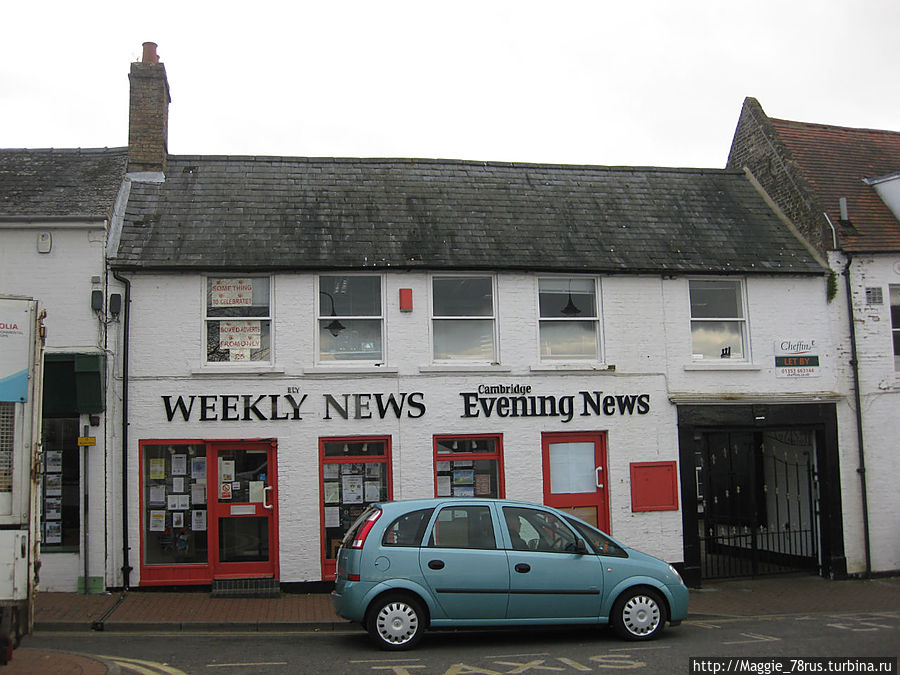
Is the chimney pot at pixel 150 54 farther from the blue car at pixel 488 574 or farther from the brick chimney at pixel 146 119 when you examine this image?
the blue car at pixel 488 574

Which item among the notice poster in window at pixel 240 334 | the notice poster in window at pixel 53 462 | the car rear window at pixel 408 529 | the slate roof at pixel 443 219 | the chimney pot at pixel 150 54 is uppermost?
the chimney pot at pixel 150 54

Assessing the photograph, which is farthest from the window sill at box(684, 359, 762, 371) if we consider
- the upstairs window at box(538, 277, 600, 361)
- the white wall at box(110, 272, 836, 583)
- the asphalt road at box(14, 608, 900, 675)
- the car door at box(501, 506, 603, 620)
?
the car door at box(501, 506, 603, 620)

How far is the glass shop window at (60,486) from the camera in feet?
40.9

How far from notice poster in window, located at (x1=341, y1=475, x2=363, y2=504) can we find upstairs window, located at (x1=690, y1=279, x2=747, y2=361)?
6028mm

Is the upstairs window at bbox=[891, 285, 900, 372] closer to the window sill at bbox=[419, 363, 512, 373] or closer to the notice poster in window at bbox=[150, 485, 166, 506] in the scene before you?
the window sill at bbox=[419, 363, 512, 373]

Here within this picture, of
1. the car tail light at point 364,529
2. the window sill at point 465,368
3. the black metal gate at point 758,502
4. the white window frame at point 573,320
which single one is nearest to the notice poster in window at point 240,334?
the window sill at point 465,368

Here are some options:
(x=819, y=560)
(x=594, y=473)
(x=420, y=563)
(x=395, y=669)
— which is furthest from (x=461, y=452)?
(x=819, y=560)

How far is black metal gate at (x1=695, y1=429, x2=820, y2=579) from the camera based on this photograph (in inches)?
586

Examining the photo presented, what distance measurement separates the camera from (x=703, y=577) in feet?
47.5

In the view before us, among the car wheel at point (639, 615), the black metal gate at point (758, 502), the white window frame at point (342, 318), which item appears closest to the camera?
the car wheel at point (639, 615)

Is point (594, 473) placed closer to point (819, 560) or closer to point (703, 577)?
point (703, 577)

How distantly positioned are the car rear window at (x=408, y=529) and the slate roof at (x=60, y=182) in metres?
6.85

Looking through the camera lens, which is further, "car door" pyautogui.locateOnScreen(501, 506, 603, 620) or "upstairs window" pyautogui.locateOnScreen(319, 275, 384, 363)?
"upstairs window" pyautogui.locateOnScreen(319, 275, 384, 363)

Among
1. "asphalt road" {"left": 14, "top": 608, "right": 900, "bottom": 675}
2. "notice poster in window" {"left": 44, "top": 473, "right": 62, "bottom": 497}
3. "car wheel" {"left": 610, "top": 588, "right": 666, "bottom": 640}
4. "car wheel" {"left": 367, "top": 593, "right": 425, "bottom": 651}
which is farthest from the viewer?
"notice poster in window" {"left": 44, "top": 473, "right": 62, "bottom": 497}
